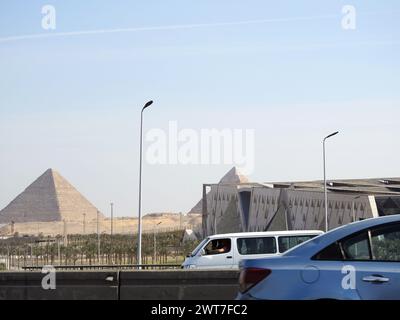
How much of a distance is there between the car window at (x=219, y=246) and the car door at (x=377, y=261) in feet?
49.6

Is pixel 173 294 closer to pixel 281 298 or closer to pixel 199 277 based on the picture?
pixel 199 277

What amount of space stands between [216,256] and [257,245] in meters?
1.48

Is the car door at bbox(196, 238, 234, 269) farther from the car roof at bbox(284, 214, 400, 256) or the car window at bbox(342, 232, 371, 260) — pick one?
the car window at bbox(342, 232, 371, 260)

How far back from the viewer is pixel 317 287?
7.57m

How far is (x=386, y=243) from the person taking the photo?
7.75 m

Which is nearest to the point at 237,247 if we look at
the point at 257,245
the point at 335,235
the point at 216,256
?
the point at 257,245

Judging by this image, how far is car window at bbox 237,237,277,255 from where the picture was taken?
23.0 metres

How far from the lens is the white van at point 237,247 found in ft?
73.6

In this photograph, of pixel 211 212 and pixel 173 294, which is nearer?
pixel 173 294

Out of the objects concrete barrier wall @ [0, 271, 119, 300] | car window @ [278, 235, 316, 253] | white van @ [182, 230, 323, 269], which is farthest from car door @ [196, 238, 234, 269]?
concrete barrier wall @ [0, 271, 119, 300]

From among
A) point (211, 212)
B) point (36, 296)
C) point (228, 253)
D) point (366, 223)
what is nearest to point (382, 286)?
point (366, 223)

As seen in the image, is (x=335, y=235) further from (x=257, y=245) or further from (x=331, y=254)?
(x=257, y=245)
